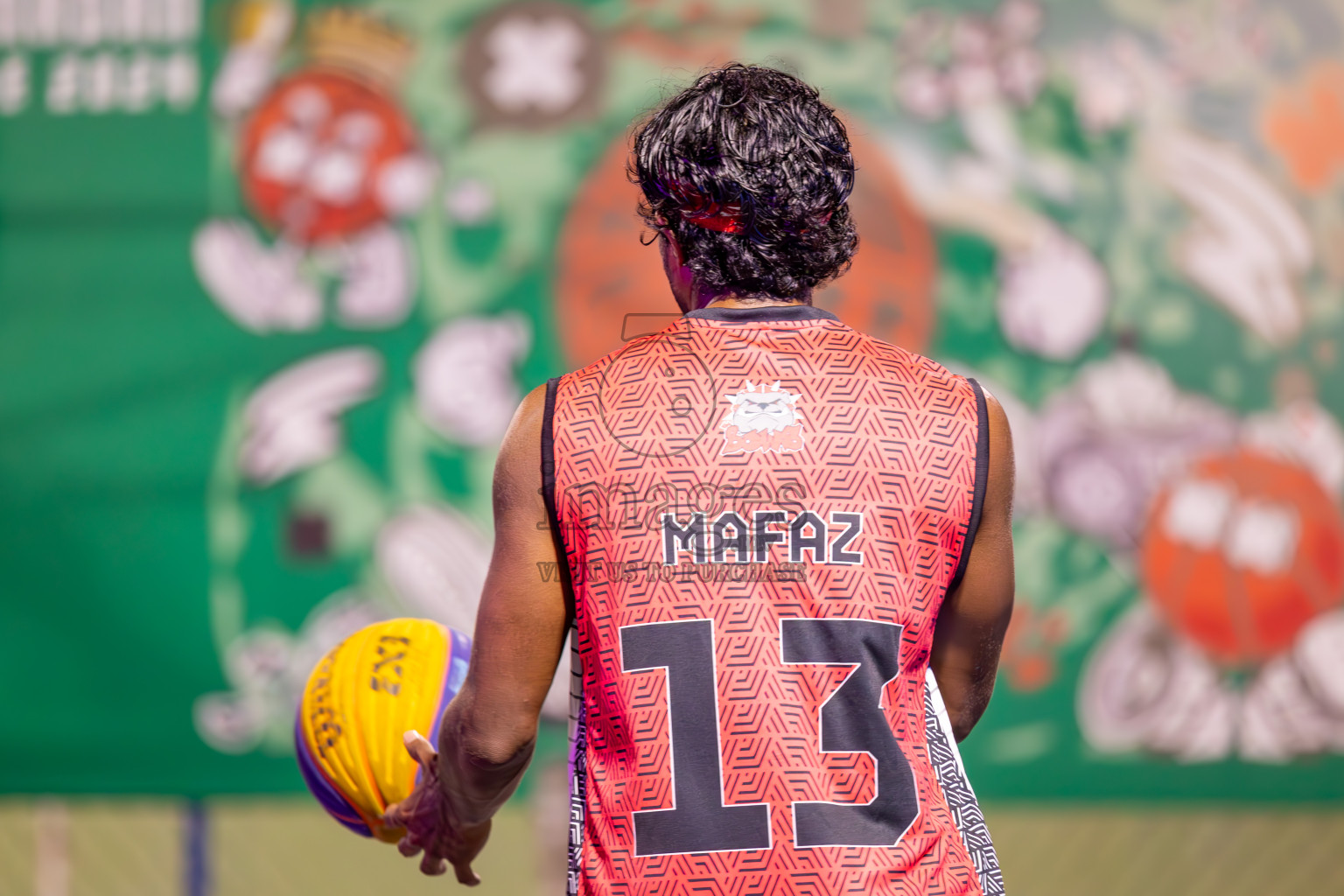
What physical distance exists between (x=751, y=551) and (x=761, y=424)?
0.12 meters

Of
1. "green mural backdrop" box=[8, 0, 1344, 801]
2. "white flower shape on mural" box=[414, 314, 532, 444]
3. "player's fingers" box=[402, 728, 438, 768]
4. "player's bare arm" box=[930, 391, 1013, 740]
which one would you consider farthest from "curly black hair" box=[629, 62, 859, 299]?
"white flower shape on mural" box=[414, 314, 532, 444]

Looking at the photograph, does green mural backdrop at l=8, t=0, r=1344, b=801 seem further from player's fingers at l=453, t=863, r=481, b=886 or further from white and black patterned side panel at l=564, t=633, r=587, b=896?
white and black patterned side panel at l=564, t=633, r=587, b=896

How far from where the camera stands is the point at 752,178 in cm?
128

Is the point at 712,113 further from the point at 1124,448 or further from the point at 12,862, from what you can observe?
the point at 12,862

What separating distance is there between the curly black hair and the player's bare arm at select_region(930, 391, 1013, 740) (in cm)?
24

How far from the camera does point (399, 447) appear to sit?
382 cm

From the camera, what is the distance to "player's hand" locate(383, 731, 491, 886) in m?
1.60

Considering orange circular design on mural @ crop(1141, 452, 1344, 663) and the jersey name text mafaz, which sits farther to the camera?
orange circular design on mural @ crop(1141, 452, 1344, 663)

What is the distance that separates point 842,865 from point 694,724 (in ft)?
0.60

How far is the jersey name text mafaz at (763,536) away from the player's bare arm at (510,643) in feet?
0.48

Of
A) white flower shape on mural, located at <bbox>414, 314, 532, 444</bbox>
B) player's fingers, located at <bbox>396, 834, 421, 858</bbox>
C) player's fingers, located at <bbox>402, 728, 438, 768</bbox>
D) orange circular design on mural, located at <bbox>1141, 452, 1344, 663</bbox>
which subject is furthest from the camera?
white flower shape on mural, located at <bbox>414, 314, 532, 444</bbox>

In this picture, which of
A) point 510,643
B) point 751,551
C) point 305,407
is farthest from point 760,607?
point 305,407

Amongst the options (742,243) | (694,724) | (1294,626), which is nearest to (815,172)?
(742,243)

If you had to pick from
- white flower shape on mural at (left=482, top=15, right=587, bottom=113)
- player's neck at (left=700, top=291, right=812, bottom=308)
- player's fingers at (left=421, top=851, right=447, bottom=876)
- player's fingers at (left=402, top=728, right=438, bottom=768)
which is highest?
white flower shape on mural at (left=482, top=15, right=587, bottom=113)
